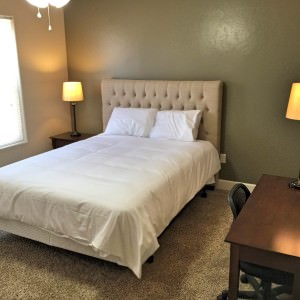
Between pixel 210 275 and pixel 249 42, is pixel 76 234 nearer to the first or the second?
pixel 210 275

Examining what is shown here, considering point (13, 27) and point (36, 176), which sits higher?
point (13, 27)

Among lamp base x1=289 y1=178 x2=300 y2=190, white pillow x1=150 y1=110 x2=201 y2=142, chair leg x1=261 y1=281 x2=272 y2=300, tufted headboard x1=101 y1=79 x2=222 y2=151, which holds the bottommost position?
chair leg x1=261 y1=281 x2=272 y2=300

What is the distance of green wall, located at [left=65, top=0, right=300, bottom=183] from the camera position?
3.42 metres

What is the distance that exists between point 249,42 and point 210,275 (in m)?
2.45

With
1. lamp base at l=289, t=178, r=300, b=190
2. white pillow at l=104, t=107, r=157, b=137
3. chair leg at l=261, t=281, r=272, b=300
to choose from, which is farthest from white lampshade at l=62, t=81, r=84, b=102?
chair leg at l=261, t=281, r=272, b=300

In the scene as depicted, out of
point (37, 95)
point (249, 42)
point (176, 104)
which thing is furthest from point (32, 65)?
point (249, 42)

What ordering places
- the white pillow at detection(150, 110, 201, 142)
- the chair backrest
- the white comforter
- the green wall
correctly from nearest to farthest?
the chair backrest
the white comforter
the green wall
the white pillow at detection(150, 110, 201, 142)

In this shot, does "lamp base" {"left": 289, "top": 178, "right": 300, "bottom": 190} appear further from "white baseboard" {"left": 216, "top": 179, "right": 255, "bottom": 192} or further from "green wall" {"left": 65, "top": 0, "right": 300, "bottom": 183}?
"white baseboard" {"left": 216, "top": 179, "right": 255, "bottom": 192}

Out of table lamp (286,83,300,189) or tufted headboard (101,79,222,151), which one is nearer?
table lamp (286,83,300,189)

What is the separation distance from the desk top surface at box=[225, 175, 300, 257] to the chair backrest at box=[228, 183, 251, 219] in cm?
7

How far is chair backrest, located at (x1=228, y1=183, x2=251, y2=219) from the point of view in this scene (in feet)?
6.26

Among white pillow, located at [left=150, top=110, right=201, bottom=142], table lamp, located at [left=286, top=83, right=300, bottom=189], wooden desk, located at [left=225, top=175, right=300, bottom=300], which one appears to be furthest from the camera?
white pillow, located at [left=150, top=110, right=201, bottom=142]

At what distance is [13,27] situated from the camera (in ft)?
A: 12.4

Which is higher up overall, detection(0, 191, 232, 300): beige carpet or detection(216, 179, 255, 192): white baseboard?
detection(216, 179, 255, 192): white baseboard
